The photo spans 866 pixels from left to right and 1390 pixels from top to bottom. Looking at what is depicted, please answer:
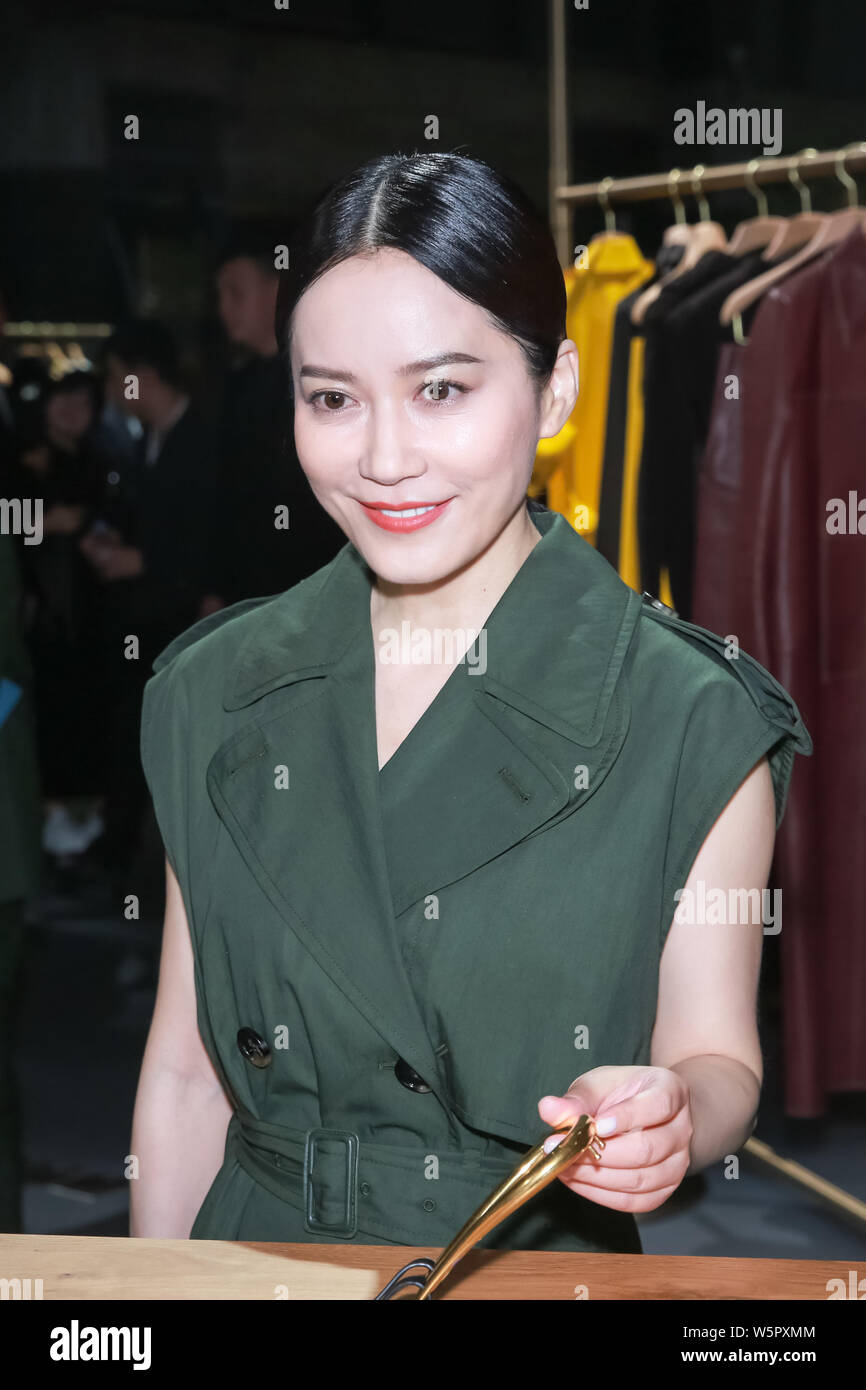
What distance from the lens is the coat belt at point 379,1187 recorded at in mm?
1073

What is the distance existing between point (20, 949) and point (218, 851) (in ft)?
4.13

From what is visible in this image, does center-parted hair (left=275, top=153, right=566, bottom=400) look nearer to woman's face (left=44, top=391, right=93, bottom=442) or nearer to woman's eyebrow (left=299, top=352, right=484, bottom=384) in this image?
woman's eyebrow (left=299, top=352, right=484, bottom=384)

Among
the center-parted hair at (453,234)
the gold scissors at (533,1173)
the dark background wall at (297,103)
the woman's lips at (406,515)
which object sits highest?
the dark background wall at (297,103)

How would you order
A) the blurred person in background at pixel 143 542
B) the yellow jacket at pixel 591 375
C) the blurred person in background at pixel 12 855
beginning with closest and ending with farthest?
1. the blurred person in background at pixel 12 855
2. the yellow jacket at pixel 591 375
3. the blurred person in background at pixel 143 542

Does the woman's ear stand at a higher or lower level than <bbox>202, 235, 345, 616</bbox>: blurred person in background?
lower

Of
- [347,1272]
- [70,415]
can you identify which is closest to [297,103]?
[70,415]

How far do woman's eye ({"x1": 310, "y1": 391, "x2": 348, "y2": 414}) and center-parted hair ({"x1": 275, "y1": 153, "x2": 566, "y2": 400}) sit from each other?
0.07 m

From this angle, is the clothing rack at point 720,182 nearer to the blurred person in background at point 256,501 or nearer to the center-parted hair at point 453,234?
the blurred person in background at point 256,501

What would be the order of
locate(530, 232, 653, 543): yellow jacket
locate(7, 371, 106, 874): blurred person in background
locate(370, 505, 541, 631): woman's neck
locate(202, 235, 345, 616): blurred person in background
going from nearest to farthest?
1. locate(370, 505, 541, 631): woman's neck
2. locate(202, 235, 345, 616): blurred person in background
3. locate(530, 232, 653, 543): yellow jacket
4. locate(7, 371, 106, 874): blurred person in background

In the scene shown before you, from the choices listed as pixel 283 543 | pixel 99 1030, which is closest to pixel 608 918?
pixel 283 543

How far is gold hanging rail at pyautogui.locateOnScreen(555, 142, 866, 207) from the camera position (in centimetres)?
243

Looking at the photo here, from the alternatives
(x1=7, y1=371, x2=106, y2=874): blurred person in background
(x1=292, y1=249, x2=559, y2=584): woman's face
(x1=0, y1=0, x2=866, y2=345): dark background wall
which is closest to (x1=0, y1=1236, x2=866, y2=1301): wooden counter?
(x1=292, y1=249, x2=559, y2=584): woman's face

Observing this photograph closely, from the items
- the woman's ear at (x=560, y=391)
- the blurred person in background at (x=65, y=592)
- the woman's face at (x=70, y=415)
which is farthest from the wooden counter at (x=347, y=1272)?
the woman's face at (x=70, y=415)
